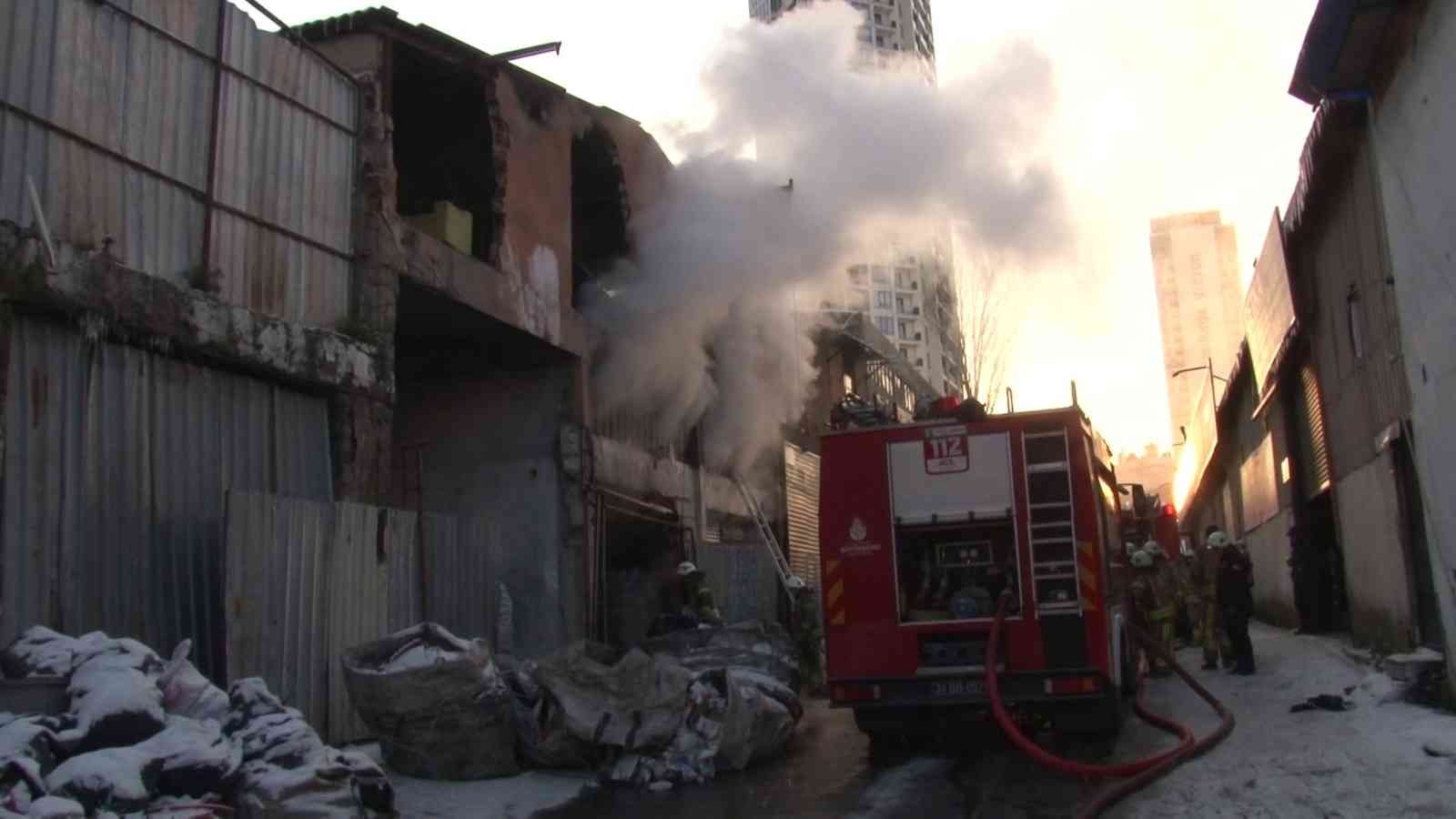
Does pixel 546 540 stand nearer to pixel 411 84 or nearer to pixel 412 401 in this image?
pixel 412 401

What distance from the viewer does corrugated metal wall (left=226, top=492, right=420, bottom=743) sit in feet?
25.3

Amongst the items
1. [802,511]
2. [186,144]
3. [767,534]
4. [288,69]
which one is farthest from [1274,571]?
[186,144]

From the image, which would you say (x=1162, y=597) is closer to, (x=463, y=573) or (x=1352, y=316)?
(x=1352, y=316)

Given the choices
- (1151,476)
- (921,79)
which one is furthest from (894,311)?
(921,79)

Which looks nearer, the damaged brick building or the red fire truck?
the damaged brick building

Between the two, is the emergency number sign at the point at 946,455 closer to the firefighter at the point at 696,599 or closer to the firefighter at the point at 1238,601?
the firefighter at the point at 696,599

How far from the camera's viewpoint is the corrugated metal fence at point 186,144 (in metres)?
7.23

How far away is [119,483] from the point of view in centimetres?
745

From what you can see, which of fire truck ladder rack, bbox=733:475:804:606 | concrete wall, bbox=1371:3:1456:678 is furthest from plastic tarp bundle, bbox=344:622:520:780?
fire truck ladder rack, bbox=733:475:804:606

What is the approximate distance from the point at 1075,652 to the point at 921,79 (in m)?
8.41

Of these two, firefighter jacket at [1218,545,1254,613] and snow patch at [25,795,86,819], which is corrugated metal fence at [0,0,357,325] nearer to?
snow patch at [25,795,86,819]

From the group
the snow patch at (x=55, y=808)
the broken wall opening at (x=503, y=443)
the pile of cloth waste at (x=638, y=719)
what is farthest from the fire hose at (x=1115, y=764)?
the broken wall opening at (x=503, y=443)

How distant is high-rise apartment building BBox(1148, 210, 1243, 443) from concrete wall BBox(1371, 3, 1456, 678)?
56.7 meters

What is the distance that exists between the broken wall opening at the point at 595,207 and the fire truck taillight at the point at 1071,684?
875cm
